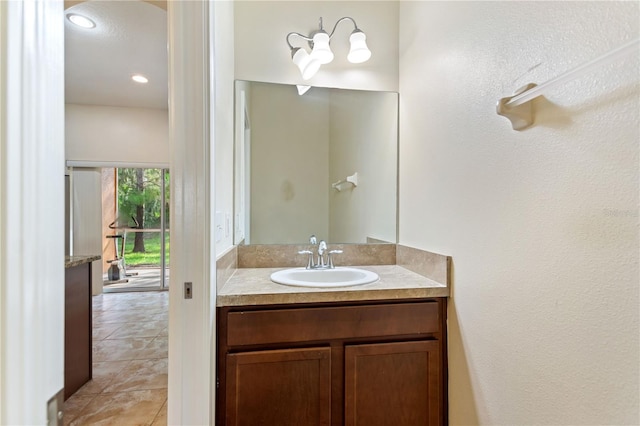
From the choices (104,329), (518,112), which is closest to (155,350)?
(104,329)

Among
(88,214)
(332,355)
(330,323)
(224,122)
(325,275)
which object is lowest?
(332,355)

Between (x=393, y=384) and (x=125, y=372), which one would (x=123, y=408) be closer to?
(x=125, y=372)

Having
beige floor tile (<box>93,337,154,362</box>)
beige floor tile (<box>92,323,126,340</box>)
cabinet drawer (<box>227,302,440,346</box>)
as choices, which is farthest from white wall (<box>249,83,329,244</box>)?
beige floor tile (<box>92,323,126,340</box>)

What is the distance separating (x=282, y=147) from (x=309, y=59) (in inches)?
20.3

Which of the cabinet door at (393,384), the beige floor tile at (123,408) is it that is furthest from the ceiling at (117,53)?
the beige floor tile at (123,408)

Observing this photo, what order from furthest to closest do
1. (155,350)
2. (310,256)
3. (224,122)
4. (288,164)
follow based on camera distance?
(155,350) → (288,164) → (310,256) → (224,122)

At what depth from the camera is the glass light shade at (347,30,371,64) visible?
5.39ft

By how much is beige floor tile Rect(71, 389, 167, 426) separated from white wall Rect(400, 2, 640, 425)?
1640 mm

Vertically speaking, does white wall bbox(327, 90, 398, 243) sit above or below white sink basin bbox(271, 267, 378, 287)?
above

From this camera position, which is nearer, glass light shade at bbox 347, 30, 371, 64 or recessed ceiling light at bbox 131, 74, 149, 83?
glass light shade at bbox 347, 30, 371, 64

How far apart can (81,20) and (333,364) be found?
2.77 meters

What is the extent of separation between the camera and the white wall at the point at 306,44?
5.55ft

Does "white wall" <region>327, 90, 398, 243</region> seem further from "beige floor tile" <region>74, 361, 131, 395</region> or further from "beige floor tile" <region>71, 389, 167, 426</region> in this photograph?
"beige floor tile" <region>74, 361, 131, 395</region>

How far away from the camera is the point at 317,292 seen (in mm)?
1213
